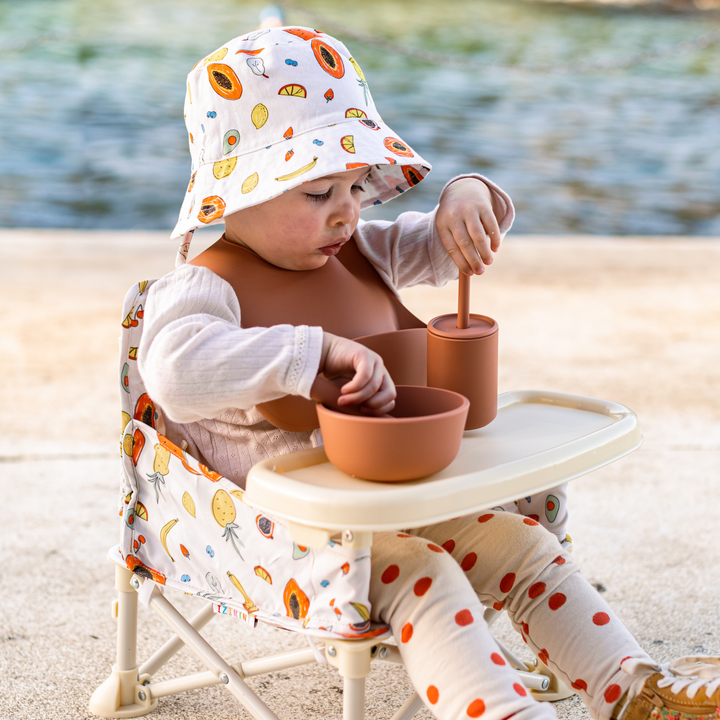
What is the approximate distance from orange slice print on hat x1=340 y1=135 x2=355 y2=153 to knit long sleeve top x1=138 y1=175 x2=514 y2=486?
22 cm

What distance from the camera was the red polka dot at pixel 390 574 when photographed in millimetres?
960

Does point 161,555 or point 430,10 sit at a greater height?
point 430,10

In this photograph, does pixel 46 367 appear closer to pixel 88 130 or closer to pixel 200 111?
pixel 200 111

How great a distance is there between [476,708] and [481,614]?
0.10 m

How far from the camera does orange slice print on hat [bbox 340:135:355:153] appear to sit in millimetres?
1049

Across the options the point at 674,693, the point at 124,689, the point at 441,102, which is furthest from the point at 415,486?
the point at 441,102

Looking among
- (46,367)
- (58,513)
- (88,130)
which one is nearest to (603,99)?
(88,130)

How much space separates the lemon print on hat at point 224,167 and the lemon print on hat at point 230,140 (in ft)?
0.04

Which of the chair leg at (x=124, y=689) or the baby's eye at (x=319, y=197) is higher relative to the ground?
the baby's eye at (x=319, y=197)

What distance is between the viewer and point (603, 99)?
9.27 meters

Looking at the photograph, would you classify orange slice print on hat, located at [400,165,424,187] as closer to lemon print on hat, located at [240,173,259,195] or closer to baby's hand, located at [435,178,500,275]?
baby's hand, located at [435,178,500,275]

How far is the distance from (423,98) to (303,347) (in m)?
8.63

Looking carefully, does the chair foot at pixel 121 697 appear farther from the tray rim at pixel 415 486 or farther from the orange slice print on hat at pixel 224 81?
the orange slice print on hat at pixel 224 81

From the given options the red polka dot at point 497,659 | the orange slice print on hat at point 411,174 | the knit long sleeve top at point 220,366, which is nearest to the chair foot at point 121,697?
the knit long sleeve top at point 220,366
